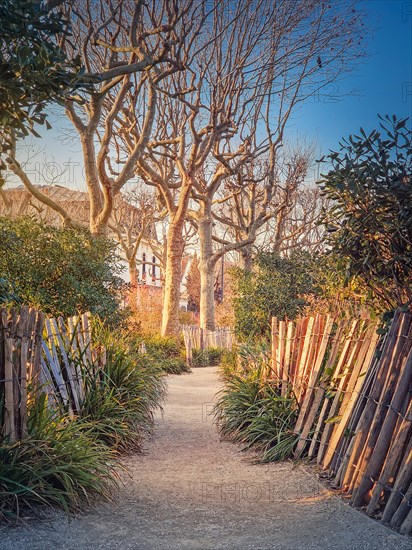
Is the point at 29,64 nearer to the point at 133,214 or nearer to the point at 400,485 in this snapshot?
the point at 400,485

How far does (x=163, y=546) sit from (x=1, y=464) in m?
1.31

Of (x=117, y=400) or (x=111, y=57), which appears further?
(x=111, y=57)

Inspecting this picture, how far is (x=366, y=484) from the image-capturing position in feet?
15.6

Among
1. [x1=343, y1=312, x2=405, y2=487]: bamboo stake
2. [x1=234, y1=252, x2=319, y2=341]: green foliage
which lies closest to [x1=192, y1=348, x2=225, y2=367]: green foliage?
[x1=234, y1=252, x2=319, y2=341]: green foliage

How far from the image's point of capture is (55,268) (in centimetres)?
1095

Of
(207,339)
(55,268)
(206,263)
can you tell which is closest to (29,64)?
(55,268)

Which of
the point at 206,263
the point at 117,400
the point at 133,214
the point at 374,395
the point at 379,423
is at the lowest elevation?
the point at 117,400

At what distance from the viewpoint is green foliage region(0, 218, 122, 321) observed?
1034 cm

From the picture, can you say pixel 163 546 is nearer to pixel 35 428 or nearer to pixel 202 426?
pixel 35 428

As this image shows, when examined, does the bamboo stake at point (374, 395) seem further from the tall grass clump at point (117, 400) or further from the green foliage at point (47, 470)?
the tall grass clump at point (117, 400)

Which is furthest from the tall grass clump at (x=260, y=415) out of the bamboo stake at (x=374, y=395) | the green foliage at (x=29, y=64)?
the green foliage at (x=29, y=64)

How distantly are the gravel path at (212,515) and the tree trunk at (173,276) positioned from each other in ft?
40.0

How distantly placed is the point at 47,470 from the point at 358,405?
8.78 feet

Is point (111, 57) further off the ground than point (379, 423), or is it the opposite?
point (111, 57)
